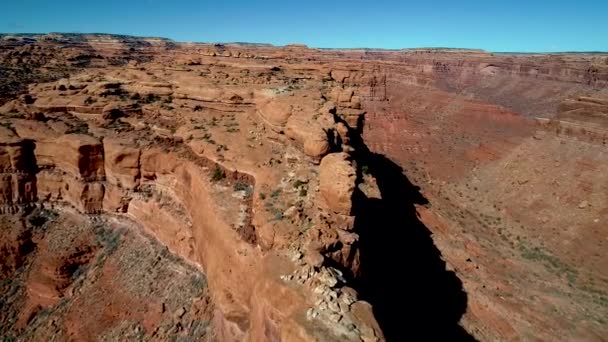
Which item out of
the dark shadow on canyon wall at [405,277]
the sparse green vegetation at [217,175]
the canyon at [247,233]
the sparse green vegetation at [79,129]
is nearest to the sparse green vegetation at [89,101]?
the canyon at [247,233]

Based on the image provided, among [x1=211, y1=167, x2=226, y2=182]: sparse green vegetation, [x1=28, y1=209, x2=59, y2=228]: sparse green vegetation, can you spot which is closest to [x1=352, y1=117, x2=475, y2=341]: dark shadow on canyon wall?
[x1=211, y1=167, x2=226, y2=182]: sparse green vegetation

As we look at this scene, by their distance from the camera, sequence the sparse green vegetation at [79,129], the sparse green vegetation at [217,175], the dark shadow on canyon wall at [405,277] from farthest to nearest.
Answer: the sparse green vegetation at [79,129] → the sparse green vegetation at [217,175] → the dark shadow on canyon wall at [405,277]

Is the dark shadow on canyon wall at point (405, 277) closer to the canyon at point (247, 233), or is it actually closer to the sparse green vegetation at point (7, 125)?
the canyon at point (247, 233)

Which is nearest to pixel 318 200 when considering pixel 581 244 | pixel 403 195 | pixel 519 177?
pixel 403 195

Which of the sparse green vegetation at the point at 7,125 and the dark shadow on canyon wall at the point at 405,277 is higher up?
the sparse green vegetation at the point at 7,125

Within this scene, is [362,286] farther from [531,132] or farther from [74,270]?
[531,132]

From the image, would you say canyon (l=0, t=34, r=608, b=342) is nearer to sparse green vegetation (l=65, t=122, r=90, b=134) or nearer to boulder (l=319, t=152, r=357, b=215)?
boulder (l=319, t=152, r=357, b=215)

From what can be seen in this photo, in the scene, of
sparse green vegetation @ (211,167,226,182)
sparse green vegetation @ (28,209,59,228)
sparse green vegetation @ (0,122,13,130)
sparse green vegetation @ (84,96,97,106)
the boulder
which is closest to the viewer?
the boulder
